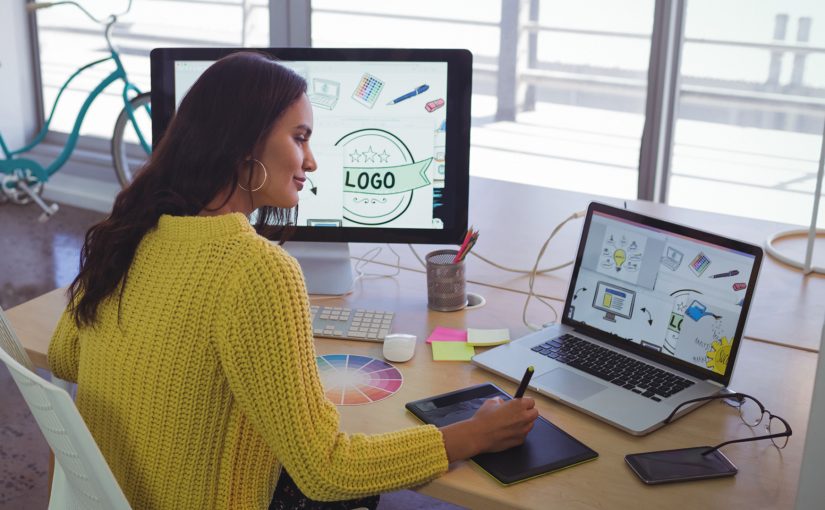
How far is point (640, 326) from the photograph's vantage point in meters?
1.53

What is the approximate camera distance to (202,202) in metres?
1.28

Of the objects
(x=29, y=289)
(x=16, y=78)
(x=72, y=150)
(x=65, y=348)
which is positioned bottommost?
(x=29, y=289)

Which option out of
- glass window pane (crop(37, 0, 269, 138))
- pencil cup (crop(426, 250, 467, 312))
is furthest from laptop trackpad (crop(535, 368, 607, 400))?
glass window pane (crop(37, 0, 269, 138))

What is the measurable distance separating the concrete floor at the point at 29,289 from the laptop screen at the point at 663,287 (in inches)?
36.8

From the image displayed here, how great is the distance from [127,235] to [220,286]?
0.63 feet

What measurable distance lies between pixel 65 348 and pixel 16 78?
4129 mm

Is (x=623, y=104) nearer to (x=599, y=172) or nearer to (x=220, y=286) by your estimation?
(x=599, y=172)

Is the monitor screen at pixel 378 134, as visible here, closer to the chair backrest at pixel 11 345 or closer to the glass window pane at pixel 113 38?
the chair backrest at pixel 11 345

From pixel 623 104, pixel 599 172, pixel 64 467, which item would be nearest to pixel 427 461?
pixel 64 467

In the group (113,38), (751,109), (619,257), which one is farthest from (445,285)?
(113,38)

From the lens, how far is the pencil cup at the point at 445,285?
5.76ft

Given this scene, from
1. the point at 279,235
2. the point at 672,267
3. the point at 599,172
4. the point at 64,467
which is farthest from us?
the point at 599,172

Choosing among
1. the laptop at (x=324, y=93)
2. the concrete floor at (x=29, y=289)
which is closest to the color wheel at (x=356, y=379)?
the laptop at (x=324, y=93)

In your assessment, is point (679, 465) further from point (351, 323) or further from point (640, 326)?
point (351, 323)
